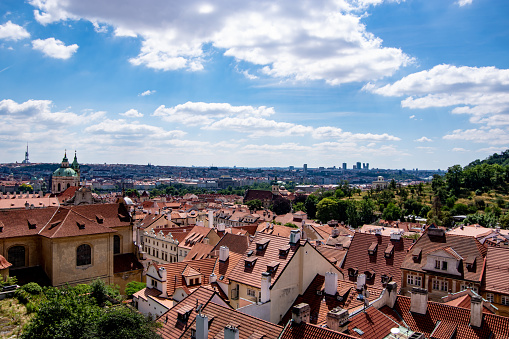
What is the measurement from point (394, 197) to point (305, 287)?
407 feet

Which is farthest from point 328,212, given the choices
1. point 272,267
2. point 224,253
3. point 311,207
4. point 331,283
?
point 272,267

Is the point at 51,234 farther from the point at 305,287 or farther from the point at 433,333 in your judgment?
the point at 433,333

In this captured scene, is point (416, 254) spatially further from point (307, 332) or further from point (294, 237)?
point (307, 332)

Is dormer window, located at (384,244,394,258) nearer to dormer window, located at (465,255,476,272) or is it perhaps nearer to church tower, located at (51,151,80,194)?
dormer window, located at (465,255,476,272)

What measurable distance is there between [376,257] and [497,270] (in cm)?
1090

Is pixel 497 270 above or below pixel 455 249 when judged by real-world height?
below

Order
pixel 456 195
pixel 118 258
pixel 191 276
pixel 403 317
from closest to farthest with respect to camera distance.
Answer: pixel 403 317
pixel 191 276
pixel 118 258
pixel 456 195

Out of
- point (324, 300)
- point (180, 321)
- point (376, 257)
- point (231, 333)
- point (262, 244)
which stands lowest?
point (180, 321)

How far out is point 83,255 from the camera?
43875 mm

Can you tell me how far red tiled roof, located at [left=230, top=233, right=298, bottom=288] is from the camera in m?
29.1

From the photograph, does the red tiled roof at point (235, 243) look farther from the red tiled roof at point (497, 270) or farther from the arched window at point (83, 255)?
the red tiled roof at point (497, 270)

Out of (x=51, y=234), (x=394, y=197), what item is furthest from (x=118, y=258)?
(x=394, y=197)

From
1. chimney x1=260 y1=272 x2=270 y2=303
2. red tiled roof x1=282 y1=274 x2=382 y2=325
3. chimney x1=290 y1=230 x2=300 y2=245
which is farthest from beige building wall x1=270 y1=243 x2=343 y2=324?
chimney x1=290 y1=230 x2=300 y2=245

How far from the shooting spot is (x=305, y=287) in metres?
30.4
